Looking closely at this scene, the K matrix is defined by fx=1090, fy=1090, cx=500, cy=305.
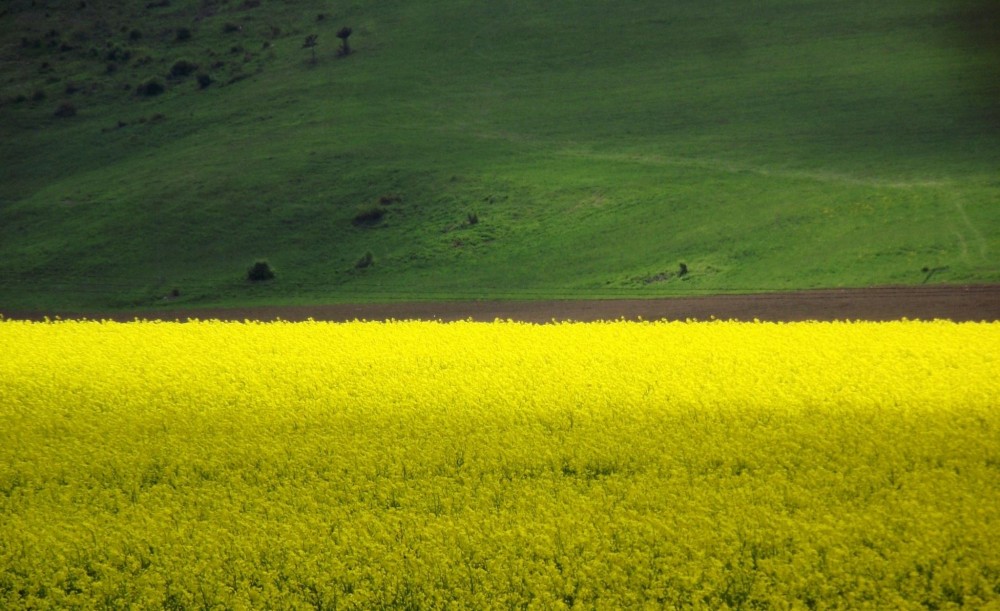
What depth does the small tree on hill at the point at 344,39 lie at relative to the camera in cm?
9550

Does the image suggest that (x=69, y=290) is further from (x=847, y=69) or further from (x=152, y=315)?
(x=847, y=69)

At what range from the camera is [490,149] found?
73.2 m

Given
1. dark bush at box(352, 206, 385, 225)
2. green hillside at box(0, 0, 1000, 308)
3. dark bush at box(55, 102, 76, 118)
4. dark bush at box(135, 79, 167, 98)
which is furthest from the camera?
dark bush at box(135, 79, 167, 98)

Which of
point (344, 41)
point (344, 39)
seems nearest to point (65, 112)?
point (344, 41)

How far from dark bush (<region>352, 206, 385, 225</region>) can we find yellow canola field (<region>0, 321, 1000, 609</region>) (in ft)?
126

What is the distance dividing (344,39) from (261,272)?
1792 inches

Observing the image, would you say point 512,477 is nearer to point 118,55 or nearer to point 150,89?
point 150,89

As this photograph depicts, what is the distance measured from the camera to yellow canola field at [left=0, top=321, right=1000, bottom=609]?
16344mm

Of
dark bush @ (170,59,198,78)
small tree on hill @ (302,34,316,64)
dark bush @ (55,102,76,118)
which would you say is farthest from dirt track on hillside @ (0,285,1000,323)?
small tree on hill @ (302,34,316,64)

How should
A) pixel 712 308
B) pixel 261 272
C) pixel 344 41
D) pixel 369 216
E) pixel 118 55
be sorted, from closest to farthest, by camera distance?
1. pixel 712 308
2. pixel 261 272
3. pixel 369 216
4. pixel 344 41
5. pixel 118 55

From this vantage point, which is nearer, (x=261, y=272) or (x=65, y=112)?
(x=261, y=272)

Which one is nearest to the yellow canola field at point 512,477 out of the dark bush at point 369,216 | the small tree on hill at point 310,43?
the dark bush at point 369,216

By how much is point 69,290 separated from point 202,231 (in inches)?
365

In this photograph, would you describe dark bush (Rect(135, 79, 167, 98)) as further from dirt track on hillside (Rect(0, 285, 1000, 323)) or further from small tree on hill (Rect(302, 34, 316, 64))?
dirt track on hillside (Rect(0, 285, 1000, 323))
